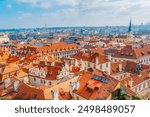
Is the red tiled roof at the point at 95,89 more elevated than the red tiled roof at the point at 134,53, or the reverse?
the red tiled roof at the point at 95,89

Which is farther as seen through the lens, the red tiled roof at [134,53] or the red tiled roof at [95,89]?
the red tiled roof at [134,53]

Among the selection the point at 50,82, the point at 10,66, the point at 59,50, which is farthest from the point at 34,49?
the point at 50,82

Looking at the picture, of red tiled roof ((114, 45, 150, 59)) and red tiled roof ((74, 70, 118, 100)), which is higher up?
red tiled roof ((74, 70, 118, 100))

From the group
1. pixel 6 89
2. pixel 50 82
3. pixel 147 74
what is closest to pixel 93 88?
pixel 6 89

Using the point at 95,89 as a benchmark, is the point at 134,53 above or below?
below

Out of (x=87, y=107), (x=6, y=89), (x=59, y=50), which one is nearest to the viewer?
(x=87, y=107)

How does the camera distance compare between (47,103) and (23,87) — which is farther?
(23,87)

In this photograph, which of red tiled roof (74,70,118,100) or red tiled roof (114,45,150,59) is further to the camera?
red tiled roof (114,45,150,59)

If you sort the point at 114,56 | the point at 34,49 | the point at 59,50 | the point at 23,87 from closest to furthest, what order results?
the point at 23,87 < the point at 114,56 < the point at 34,49 < the point at 59,50

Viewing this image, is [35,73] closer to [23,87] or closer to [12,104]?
[23,87]

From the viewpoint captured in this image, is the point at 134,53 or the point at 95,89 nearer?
the point at 95,89

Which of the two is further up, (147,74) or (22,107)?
(22,107)
